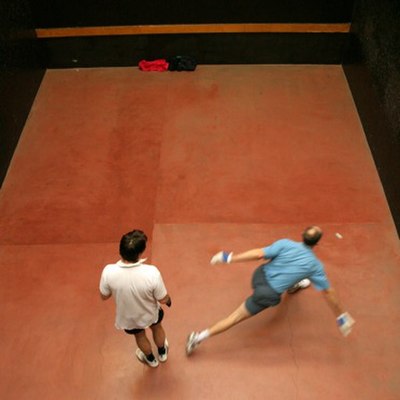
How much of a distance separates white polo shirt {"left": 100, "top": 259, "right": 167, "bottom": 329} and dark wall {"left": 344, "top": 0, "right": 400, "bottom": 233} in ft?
9.70

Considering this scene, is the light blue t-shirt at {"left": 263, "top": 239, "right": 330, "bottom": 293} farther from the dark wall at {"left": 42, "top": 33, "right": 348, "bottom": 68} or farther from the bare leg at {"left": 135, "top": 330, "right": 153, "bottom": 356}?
the dark wall at {"left": 42, "top": 33, "right": 348, "bottom": 68}

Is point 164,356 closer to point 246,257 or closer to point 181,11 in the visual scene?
point 246,257

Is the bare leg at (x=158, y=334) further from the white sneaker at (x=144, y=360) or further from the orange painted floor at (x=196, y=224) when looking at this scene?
the orange painted floor at (x=196, y=224)

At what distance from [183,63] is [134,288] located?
4.51m

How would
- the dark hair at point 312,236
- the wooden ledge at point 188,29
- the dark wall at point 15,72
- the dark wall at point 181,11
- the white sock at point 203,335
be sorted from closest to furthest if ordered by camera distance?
the dark hair at point 312,236 → the white sock at point 203,335 → the dark wall at point 15,72 → the dark wall at point 181,11 → the wooden ledge at point 188,29

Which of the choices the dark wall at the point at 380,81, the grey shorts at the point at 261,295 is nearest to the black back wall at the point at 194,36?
the dark wall at the point at 380,81

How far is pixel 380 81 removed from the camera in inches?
210

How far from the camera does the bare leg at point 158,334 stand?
11.4ft

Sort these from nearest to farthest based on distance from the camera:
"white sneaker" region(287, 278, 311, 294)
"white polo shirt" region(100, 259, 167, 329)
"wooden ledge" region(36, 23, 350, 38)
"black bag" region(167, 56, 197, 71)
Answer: "white polo shirt" region(100, 259, 167, 329), "white sneaker" region(287, 278, 311, 294), "wooden ledge" region(36, 23, 350, 38), "black bag" region(167, 56, 197, 71)

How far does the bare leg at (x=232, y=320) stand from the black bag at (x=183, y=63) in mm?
4087

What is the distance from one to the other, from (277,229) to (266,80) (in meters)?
2.70

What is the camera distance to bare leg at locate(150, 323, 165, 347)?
346 cm

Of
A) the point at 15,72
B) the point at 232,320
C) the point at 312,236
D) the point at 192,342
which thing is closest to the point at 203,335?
the point at 192,342

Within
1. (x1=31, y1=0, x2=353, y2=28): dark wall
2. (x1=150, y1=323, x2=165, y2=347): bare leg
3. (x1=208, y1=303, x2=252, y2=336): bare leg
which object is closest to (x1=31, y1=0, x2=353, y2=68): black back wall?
(x1=31, y1=0, x2=353, y2=28): dark wall
